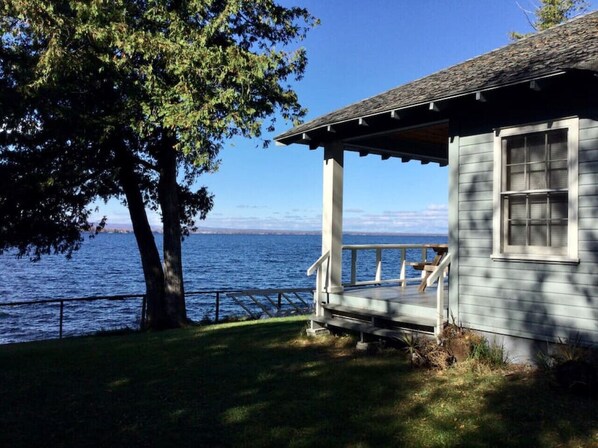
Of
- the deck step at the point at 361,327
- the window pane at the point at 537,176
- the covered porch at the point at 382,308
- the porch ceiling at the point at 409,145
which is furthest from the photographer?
the porch ceiling at the point at 409,145

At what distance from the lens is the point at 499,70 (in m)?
6.57

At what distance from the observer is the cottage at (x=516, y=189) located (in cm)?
562

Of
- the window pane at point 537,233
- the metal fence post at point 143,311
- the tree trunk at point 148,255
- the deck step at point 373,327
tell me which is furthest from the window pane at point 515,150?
the metal fence post at point 143,311

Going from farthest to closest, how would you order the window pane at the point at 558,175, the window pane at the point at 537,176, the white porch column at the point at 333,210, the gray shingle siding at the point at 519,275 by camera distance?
the white porch column at the point at 333,210, the window pane at the point at 537,176, the window pane at the point at 558,175, the gray shingle siding at the point at 519,275

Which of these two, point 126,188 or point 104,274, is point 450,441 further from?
point 104,274

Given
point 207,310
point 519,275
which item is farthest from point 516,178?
point 207,310

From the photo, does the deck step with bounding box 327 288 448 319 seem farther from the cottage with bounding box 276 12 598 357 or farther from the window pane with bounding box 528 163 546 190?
the window pane with bounding box 528 163 546 190

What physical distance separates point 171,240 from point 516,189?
31.3ft

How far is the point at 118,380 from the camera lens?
22.0ft

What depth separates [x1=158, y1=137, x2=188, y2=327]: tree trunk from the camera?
13.8 m

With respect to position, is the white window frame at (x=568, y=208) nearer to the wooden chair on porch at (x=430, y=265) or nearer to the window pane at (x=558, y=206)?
the window pane at (x=558, y=206)

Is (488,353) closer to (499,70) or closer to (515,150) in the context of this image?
(515,150)

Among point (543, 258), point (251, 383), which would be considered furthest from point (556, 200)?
point (251, 383)

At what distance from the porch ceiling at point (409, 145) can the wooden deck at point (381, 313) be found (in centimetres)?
255
